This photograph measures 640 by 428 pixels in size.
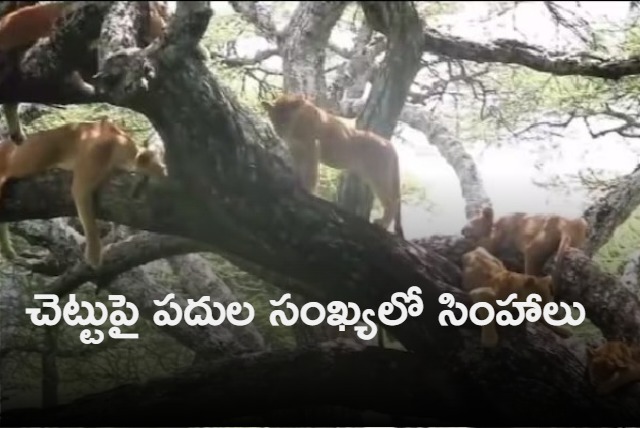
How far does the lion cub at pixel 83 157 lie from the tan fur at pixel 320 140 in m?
0.23

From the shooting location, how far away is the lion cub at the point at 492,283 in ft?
5.90

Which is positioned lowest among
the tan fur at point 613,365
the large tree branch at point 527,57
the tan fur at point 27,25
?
the tan fur at point 613,365

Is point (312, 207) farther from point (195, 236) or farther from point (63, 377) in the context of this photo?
point (63, 377)

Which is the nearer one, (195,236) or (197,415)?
(195,236)

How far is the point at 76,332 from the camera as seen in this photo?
1.93 meters

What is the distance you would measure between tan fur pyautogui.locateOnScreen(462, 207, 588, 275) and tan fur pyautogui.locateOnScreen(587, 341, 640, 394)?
0.18m

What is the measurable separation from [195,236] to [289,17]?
438 millimetres

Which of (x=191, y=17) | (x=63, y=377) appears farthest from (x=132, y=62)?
(x=63, y=377)
